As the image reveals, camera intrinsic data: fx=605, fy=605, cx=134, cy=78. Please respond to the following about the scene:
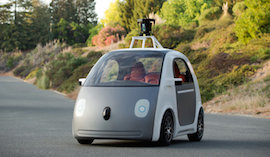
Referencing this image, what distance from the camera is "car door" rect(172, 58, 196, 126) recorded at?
11461 mm

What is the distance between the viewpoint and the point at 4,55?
9519 centimetres

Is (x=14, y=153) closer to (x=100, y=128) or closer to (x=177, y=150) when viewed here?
(x=100, y=128)

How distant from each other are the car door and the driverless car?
11 millimetres

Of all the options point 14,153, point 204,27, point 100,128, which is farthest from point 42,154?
point 204,27

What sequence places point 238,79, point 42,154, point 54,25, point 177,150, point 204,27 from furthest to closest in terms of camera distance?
1. point 54,25
2. point 204,27
3. point 238,79
4. point 177,150
5. point 42,154

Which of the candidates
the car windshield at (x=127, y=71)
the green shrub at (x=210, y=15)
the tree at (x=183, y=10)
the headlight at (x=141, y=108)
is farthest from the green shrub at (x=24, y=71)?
the headlight at (x=141, y=108)

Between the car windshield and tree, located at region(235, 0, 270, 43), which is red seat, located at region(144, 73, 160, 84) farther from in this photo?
tree, located at region(235, 0, 270, 43)

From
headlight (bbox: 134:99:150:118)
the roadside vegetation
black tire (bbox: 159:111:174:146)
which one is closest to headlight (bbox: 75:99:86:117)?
headlight (bbox: 134:99:150:118)

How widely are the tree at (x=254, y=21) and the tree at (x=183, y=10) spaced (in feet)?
68.6

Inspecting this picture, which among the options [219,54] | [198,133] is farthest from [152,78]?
[219,54]

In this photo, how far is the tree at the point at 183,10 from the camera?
55.3m

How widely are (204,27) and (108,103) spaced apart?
3200cm

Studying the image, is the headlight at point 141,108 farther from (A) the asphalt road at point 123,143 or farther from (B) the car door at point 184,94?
(B) the car door at point 184,94

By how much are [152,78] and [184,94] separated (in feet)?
3.11
